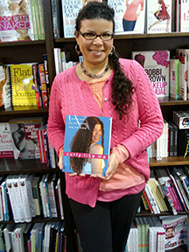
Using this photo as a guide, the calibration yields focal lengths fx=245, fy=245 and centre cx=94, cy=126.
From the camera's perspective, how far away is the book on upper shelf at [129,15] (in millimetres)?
1415

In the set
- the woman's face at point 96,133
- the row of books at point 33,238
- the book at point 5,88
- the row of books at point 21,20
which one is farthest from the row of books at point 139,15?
the row of books at point 33,238

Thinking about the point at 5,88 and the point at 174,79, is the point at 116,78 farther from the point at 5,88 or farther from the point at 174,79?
the point at 5,88

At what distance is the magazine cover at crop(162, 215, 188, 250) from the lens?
180 cm

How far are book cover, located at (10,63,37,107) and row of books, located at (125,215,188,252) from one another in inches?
44.7

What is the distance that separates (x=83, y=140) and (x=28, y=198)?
0.87 metres

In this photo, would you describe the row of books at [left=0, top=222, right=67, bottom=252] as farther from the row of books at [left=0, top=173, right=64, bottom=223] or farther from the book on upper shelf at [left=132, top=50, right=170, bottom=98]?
the book on upper shelf at [left=132, top=50, right=170, bottom=98]

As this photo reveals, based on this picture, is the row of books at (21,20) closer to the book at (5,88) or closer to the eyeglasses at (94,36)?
the book at (5,88)

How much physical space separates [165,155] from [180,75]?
53 centimetres

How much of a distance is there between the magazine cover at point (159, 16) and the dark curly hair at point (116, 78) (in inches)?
20.4

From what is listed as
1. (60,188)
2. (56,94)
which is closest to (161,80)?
(56,94)

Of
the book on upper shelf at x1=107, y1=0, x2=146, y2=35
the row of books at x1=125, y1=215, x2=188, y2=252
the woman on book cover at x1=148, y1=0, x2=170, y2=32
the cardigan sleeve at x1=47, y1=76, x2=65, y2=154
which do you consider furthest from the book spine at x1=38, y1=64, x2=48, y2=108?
the row of books at x1=125, y1=215, x2=188, y2=252

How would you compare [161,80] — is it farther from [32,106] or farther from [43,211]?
[43,211]

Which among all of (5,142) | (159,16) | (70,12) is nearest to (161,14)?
(159,16)

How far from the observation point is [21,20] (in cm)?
146
